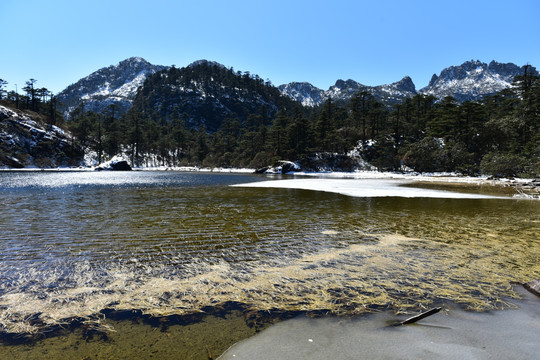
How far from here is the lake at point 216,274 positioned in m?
4.62

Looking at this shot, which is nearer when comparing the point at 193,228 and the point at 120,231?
the point at 120,231

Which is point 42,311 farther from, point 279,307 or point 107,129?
point 107,129

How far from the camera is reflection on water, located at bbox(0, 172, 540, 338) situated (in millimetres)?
5648

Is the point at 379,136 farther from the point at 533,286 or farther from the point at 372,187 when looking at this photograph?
the point at 533,286

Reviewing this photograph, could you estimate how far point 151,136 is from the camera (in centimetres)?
14038

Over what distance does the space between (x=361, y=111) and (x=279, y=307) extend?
359 ft

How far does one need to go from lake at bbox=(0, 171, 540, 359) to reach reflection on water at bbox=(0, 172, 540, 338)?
0.04m

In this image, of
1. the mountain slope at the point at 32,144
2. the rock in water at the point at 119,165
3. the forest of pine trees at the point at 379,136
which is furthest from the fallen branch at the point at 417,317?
the mountain slope at the point at 32,144

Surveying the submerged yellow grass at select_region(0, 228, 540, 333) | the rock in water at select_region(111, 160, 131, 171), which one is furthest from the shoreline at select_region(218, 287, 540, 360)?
the rock in water at select_region(111, 160, 131, 171)

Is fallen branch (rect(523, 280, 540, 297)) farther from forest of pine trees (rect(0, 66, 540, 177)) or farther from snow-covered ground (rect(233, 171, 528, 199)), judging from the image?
forest of pine trees (rect(0, 66, 540, 177))

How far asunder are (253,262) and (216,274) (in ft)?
4.46

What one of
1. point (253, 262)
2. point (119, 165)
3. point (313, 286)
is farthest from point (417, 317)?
point (119, 165)

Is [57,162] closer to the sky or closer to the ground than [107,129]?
closer to the ground

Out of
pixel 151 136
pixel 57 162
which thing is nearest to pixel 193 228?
pixel 57 162
